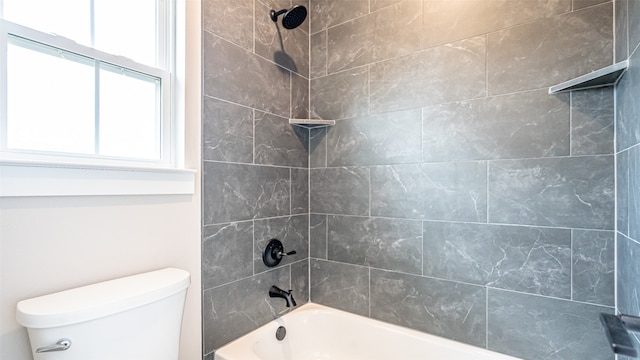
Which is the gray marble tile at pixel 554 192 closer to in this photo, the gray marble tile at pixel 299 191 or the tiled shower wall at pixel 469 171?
the tiled shower wall at pixel 469 171

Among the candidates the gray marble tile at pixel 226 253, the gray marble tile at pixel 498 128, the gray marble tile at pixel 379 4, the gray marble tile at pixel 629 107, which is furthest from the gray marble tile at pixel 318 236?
the gray marble tile at pixel 629 107

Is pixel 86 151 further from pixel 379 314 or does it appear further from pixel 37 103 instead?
pixel 379 314

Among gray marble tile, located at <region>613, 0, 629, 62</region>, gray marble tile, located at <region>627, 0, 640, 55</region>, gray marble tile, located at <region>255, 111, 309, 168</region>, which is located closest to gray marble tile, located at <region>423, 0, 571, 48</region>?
gray marble tile, located at <region>613, 0, 629, 62</region>

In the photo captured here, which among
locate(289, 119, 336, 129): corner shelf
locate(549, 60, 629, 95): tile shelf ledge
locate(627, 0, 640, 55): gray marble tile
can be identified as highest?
locate(627, 0, 640, 55): gray marble tile

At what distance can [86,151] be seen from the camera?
106 cm

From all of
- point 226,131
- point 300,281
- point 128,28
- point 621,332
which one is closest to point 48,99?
point 128,28

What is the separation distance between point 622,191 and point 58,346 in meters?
1.95

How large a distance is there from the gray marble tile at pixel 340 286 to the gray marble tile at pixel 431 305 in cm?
7

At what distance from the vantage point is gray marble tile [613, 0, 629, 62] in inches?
41.3

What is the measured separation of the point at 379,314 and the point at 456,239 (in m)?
0.66

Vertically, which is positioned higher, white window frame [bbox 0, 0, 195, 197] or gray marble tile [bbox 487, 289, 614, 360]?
white window frame [bbox 0, 0, 195, 197]

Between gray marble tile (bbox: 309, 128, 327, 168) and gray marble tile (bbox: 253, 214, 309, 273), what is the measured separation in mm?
374

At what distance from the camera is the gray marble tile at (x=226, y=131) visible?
4.50ft

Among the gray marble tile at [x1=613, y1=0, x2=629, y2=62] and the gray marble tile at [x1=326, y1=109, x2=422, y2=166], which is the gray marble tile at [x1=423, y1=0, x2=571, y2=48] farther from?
the gray marble tile at [x1=326, y1=109, x2=422, y2=166]
